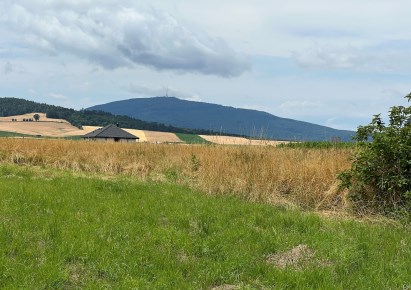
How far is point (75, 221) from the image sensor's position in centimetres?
671

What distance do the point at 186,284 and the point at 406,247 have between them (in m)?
3.62

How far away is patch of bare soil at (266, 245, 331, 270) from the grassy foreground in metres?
0.01

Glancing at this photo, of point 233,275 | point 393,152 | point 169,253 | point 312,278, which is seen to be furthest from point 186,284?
point 393,152

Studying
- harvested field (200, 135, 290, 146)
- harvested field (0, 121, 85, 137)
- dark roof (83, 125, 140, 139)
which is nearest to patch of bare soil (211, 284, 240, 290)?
harvested field (200, 135, 290, 146)

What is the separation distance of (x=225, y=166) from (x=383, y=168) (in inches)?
184

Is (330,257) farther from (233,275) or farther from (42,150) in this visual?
(42,150)

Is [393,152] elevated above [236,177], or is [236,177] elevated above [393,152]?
[393,152]

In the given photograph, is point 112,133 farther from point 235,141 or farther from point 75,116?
point 235,141

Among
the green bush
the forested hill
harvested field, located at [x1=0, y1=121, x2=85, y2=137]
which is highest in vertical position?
the forested hill

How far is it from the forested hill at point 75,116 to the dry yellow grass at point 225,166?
99473mm

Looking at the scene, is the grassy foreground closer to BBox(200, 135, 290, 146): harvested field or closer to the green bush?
the green bush

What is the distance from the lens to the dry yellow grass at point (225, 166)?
1078 centimetres

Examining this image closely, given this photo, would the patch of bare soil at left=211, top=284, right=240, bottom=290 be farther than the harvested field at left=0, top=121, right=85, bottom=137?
No

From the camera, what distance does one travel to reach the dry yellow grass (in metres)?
10.8
